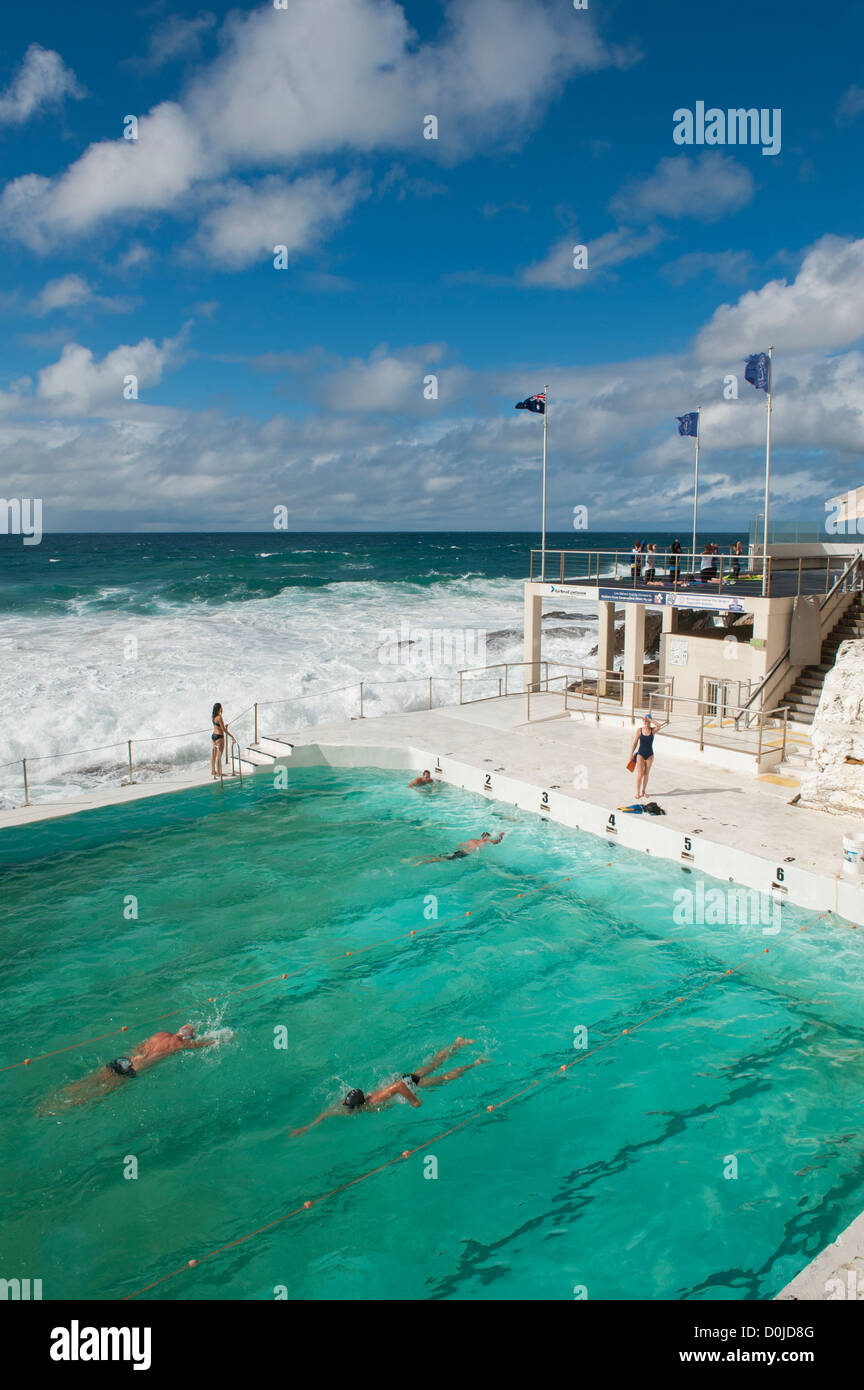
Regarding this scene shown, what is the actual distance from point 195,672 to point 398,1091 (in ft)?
79.9

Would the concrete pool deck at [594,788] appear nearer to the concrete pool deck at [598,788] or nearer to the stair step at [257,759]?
the concrete pool deck at [598,788]

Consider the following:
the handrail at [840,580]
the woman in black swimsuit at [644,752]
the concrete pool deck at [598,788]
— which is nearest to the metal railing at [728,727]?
the concrete pool deck at [598,788]

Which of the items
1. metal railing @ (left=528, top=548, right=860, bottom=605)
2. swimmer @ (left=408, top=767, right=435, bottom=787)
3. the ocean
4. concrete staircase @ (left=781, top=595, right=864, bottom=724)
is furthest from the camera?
the ocean

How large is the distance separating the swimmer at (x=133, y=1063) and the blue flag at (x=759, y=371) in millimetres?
17191

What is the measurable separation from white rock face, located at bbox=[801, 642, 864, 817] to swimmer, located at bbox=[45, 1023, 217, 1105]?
1027cm

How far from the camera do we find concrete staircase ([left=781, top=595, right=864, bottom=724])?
18.0m

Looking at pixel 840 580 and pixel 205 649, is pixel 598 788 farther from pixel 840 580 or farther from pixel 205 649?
pixel 205 649

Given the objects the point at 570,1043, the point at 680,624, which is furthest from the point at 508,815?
the point at 680,624

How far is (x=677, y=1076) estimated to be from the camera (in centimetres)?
844

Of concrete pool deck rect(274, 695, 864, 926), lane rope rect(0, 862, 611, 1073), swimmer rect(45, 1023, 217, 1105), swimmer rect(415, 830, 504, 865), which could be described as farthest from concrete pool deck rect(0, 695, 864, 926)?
swimmer rect(45, 1023, 217, 1105)

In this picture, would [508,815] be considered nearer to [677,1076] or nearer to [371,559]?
[677,1076]

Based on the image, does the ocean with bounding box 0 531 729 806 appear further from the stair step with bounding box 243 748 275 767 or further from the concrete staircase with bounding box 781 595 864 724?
the concrete staircase with bounding box 781 595 864 724

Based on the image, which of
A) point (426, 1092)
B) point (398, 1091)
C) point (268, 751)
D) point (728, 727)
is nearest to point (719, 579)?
point (728, 727)

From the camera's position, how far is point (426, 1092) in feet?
27.0
